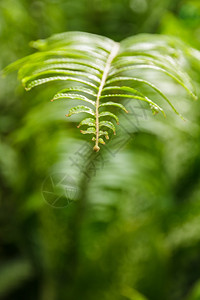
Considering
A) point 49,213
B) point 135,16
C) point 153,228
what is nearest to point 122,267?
point 153,228

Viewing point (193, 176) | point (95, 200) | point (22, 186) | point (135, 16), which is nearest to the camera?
point (95, 200)

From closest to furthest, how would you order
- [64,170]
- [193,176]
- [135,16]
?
[64,170] < [193,176] < [135,16]

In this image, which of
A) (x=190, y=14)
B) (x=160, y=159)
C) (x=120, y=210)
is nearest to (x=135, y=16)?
(x=190, y=14)

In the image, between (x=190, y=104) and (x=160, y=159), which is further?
(x=160, y=159)

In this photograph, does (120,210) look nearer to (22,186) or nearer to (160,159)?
(160,159)

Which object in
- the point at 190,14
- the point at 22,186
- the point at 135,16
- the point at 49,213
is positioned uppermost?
the point at 135,16

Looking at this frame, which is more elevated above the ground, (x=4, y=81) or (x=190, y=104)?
(x=4, y=81)

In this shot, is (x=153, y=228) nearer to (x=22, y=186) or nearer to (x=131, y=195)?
(x=131, y=195)
